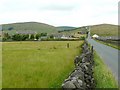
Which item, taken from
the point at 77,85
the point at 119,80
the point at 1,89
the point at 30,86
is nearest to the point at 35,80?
the point at 30,86

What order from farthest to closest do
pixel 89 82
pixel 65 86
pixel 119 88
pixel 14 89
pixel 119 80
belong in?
pixel 119 80 → pixel 14 89 → pixel 119 88 → pixel 89 82 → pixel 65 86

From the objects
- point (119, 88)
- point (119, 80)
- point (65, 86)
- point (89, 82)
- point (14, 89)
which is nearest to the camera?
point (65, 86)

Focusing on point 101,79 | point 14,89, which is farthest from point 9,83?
point 101,79

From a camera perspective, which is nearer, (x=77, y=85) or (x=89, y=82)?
(x=77, y=85)

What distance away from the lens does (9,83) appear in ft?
43.1

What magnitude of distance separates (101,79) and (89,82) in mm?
1505

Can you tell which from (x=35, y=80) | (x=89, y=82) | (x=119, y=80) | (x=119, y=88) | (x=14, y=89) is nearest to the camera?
(x=89, y=82)

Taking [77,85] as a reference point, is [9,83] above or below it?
below

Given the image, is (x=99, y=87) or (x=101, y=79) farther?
(x=101, y=79)

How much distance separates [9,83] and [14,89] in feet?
4.87

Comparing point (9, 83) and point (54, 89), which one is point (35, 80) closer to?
point (9, 83)

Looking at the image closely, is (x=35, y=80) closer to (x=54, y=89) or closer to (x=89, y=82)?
(x=54, y=89)

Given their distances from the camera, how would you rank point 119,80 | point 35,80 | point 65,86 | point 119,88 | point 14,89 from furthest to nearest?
point 35,80 → point 119,80 → point 14,89 → point 119,88 → point 65,86

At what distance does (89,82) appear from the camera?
31.6 feet
